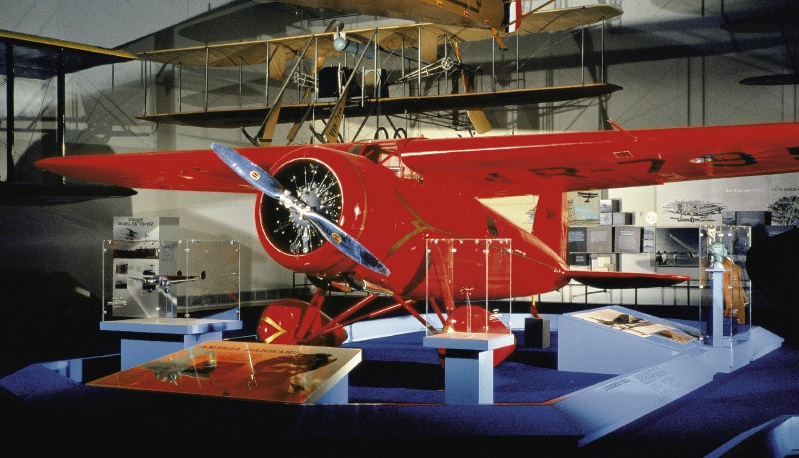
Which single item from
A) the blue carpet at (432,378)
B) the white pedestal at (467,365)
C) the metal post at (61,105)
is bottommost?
the blue carpet at (432,378)

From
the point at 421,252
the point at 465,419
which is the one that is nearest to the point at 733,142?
the point at 421,252

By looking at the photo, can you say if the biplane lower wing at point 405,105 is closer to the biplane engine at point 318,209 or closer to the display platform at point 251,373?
the biplane engine at point 318,209

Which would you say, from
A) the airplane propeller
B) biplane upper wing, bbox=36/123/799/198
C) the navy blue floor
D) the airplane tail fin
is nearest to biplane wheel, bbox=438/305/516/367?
the airplane propeller

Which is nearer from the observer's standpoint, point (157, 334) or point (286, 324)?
point (157, 334)

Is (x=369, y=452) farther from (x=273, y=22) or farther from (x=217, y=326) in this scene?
(x=273, y=22)

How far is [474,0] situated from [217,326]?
5125 mm

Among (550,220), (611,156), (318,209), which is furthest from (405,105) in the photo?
(318,209)

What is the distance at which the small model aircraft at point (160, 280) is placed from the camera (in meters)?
4.68

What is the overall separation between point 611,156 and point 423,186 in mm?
1396

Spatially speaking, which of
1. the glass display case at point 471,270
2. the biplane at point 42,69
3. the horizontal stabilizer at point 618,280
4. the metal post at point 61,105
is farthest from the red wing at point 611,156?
the metal post at point 61,105

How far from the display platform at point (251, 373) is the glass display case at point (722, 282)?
11.2 feet

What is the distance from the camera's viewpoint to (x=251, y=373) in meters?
3.58

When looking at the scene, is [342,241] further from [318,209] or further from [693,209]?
[693,209]

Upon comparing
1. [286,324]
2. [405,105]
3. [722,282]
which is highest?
[405,105]
